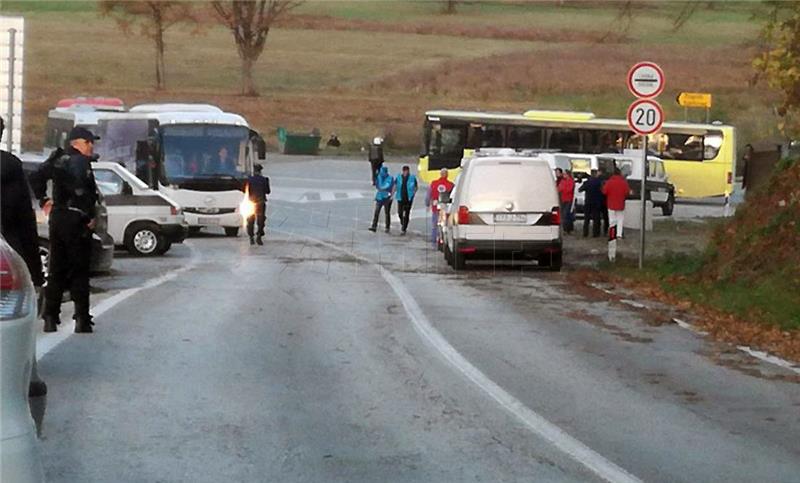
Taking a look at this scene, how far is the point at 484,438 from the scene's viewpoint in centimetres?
1019

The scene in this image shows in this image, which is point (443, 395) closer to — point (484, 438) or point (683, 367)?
point (484, 438)

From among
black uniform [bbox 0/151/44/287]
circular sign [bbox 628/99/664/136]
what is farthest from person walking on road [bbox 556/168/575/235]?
black uniform [bbox 0/151/44/287]

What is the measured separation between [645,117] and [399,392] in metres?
14.5

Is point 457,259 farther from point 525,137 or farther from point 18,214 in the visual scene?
point 525,137

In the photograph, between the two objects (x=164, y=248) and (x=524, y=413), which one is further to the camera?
(x=164, y=248)

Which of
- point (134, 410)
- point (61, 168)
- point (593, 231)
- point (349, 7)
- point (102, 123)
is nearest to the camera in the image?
point (134, 410)

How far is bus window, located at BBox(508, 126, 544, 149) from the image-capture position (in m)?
59.6

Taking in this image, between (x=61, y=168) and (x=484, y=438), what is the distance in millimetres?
5680

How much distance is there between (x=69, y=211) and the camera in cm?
1444

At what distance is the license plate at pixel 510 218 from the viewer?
27.1 m

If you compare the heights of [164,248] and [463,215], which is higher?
[463,215]

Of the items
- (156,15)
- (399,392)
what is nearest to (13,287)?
(399,392)

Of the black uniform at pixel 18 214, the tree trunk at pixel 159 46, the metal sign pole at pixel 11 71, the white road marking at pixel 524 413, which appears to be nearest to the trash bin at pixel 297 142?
the tree trunk at pixel 159 46

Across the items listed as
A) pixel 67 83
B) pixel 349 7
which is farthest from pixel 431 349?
pixel 349 7
